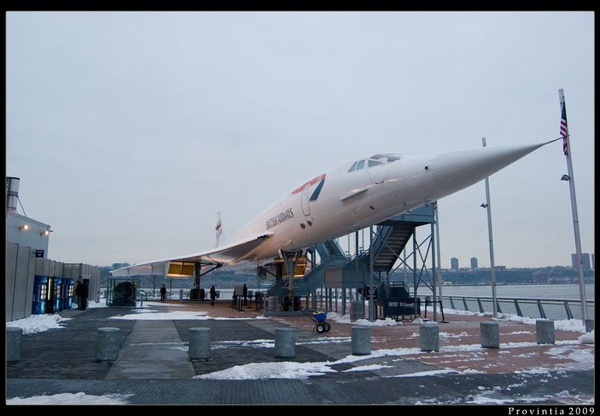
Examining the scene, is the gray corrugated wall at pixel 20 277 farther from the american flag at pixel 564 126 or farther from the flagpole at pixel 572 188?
the american flag at pixel 564 126

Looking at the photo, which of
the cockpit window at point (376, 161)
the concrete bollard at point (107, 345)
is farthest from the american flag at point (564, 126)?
the concrete bollard at point (107, 345)

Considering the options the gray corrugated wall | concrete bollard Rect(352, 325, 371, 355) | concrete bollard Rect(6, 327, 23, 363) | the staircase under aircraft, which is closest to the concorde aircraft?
the staircase under aircraft

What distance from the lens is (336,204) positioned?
15.4 meters

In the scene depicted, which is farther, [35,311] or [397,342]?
[35,311]

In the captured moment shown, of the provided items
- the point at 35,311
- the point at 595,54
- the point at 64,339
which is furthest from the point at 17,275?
the point at 595,54

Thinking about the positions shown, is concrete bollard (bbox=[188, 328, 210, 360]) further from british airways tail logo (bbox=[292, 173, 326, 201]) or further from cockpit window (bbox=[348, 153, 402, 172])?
british airways tail logo (bbox=[292, 173, 326, 201])

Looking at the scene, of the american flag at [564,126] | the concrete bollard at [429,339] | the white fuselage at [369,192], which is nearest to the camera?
the concrete bollard at [429,339]

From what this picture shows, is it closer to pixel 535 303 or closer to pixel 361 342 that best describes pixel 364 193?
pixel 361 342

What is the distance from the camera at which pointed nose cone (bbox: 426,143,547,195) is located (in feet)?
33.6

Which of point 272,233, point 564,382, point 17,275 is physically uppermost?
point 272,233

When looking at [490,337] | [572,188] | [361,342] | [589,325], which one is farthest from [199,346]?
[572,188]

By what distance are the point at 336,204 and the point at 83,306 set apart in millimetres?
16721

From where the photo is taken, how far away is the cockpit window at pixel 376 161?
13727 mm
